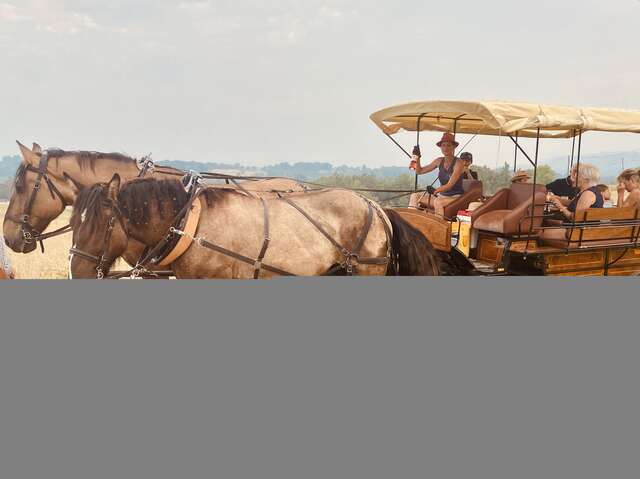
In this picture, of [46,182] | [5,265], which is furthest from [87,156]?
[5,265]

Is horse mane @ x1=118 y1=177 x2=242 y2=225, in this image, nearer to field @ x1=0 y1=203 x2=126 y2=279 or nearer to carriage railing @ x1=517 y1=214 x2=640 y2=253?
field @ x1=0 y1=203 x2=126 y2=279

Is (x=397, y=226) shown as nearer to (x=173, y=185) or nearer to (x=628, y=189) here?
(x=173, y=185)

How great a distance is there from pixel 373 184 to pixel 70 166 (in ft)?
6.96

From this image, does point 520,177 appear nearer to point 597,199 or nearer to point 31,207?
point 597,199

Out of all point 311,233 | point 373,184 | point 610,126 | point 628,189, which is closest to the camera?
point 311,233

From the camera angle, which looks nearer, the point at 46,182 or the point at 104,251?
the point at 104,251

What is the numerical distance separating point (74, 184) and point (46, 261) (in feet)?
1.73

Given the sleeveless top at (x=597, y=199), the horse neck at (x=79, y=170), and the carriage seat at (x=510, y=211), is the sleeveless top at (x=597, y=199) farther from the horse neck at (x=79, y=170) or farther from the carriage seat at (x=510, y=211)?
the horse neck at (x=79, y=170)

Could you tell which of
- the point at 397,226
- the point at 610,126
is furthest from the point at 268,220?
the point at 610,126

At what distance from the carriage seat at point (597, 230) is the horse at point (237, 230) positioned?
1260 mm

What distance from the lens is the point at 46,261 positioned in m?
3.11

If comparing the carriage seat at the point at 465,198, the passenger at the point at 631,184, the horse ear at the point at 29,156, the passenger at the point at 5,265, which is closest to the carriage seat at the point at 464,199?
the carriage seat at the point at 465,198

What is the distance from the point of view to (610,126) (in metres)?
2.99

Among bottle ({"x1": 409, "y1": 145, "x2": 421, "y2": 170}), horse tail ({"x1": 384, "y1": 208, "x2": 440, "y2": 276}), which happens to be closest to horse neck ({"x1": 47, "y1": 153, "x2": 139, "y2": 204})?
horse tail ({"x1": 384, "y1": 208, "x2": 440, "y2": 276})
